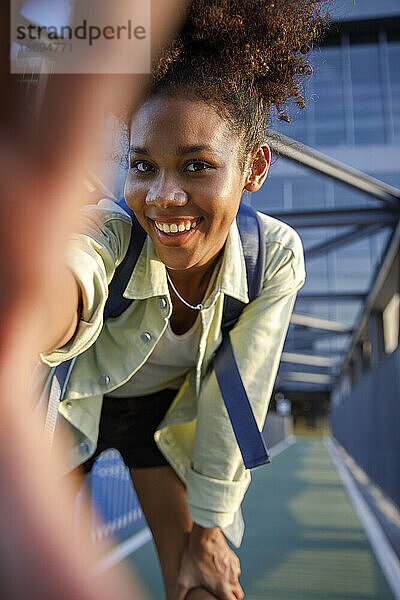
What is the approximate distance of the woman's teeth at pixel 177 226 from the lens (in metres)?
0.89

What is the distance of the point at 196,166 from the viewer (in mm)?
862

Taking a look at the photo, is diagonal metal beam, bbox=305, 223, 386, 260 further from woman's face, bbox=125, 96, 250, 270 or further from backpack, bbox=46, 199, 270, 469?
woman's face, bbox=125, 96, 250, 270

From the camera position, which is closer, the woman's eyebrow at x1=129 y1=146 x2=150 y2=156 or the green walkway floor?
the woman's eyebrow at x1=129 y1=146 x2=150 y2=156

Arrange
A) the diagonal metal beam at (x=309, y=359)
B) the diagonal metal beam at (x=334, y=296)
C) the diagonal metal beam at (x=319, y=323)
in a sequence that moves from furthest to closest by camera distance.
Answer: the diagonal metal beam at (x=309, y=359) < the diagonal metal beam at (x=319, y=323) < the diagonal metal beam at (x=334, y=296)

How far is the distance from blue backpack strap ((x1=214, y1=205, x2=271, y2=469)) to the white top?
62 mm

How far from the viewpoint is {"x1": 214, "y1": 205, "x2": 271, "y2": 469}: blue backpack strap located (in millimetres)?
1098

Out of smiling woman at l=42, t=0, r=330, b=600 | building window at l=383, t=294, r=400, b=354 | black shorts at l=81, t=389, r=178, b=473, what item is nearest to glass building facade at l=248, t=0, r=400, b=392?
building window at l=383, t=294, r=400, b=354

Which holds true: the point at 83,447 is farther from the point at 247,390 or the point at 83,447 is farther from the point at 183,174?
the point at 183,174

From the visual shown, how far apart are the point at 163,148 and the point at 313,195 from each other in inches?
234

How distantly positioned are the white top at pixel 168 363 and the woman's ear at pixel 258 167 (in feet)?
0.69

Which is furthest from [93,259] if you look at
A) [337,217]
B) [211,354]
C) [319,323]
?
[319,323]

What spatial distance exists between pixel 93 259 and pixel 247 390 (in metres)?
0.66

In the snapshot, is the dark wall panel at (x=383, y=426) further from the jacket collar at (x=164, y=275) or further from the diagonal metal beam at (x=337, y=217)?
the jacket collar at (x=164, y=275)

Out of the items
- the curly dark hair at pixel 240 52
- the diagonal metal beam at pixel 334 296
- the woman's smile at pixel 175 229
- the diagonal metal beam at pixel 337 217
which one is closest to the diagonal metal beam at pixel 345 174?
the diagonal metal beam at pixel 337 217
